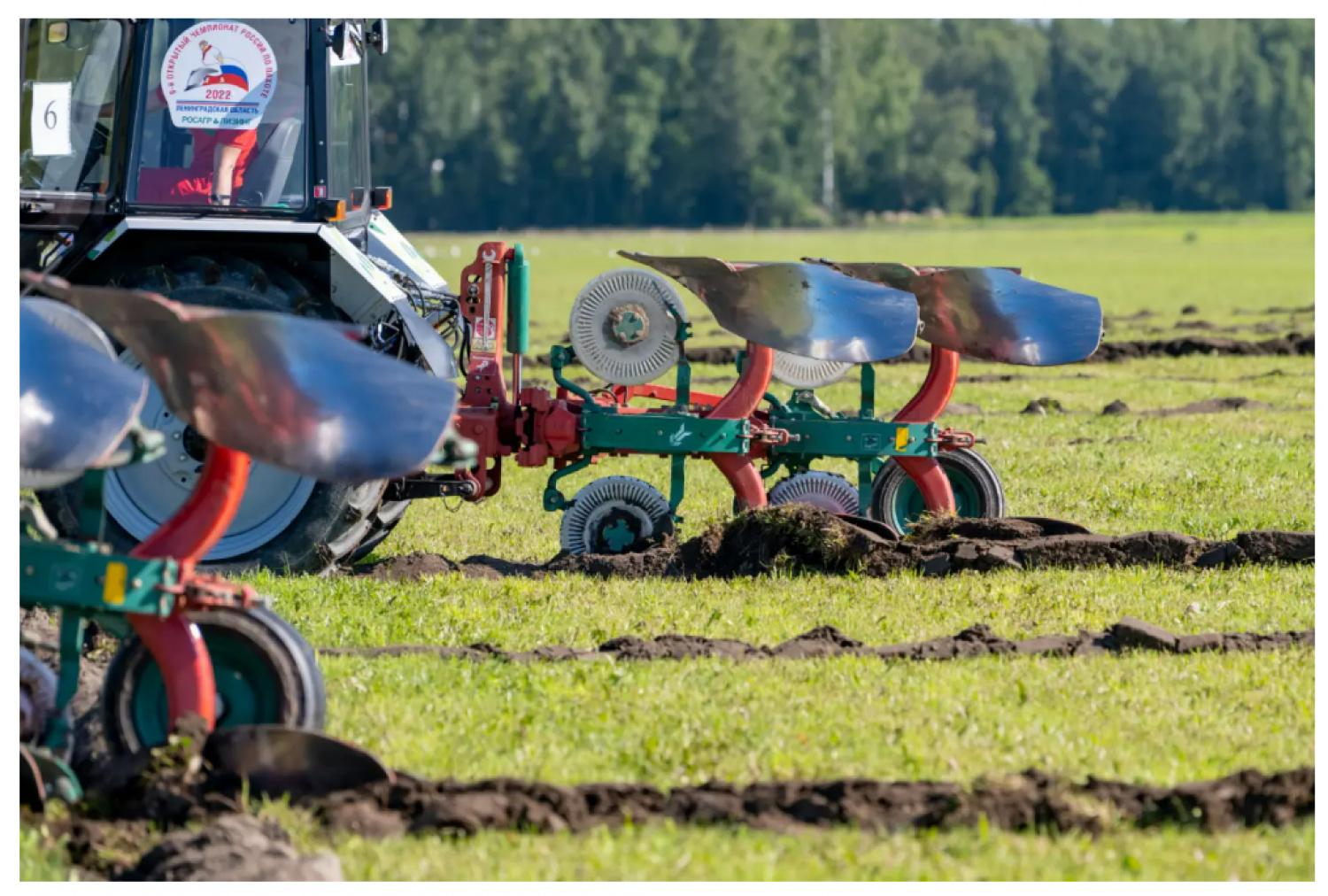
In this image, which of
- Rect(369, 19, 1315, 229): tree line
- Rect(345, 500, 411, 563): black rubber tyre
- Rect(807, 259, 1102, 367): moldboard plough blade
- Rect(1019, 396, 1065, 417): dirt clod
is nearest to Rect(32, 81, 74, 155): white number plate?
Rect(345, 500, 411, 563): black rubber tyre

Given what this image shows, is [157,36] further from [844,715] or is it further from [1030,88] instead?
[1030,88]

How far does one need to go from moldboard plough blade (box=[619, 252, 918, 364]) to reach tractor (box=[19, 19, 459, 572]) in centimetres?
143

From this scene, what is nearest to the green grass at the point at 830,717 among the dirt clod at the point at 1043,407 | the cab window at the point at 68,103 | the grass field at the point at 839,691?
the grass field at the point at 839,691

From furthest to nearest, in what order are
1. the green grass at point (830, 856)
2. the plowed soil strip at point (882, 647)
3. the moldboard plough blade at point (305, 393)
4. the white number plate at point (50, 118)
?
the white number plate at point (50, 118) → the plowed soil strip at point (882, 647) → the moldboard plough blade at point (305, 393) → the green grass at point (830, 856)

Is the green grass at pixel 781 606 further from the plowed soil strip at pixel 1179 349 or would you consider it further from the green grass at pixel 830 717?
the plowed soil strip at pixel 1179 349

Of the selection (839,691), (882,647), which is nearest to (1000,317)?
(882,647)

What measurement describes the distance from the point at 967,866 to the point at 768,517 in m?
4.12

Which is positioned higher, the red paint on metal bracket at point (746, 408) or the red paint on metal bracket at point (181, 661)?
the red paint on metal bracket at point (746, 408)

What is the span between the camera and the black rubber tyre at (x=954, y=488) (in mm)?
10195

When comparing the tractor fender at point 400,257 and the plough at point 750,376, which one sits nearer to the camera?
the plough at point 750,376

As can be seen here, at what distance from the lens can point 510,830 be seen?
207 inches

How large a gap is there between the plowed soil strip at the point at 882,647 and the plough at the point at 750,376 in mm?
1932

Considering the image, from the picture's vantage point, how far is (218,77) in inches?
352

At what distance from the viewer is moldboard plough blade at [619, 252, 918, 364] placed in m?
9.39
